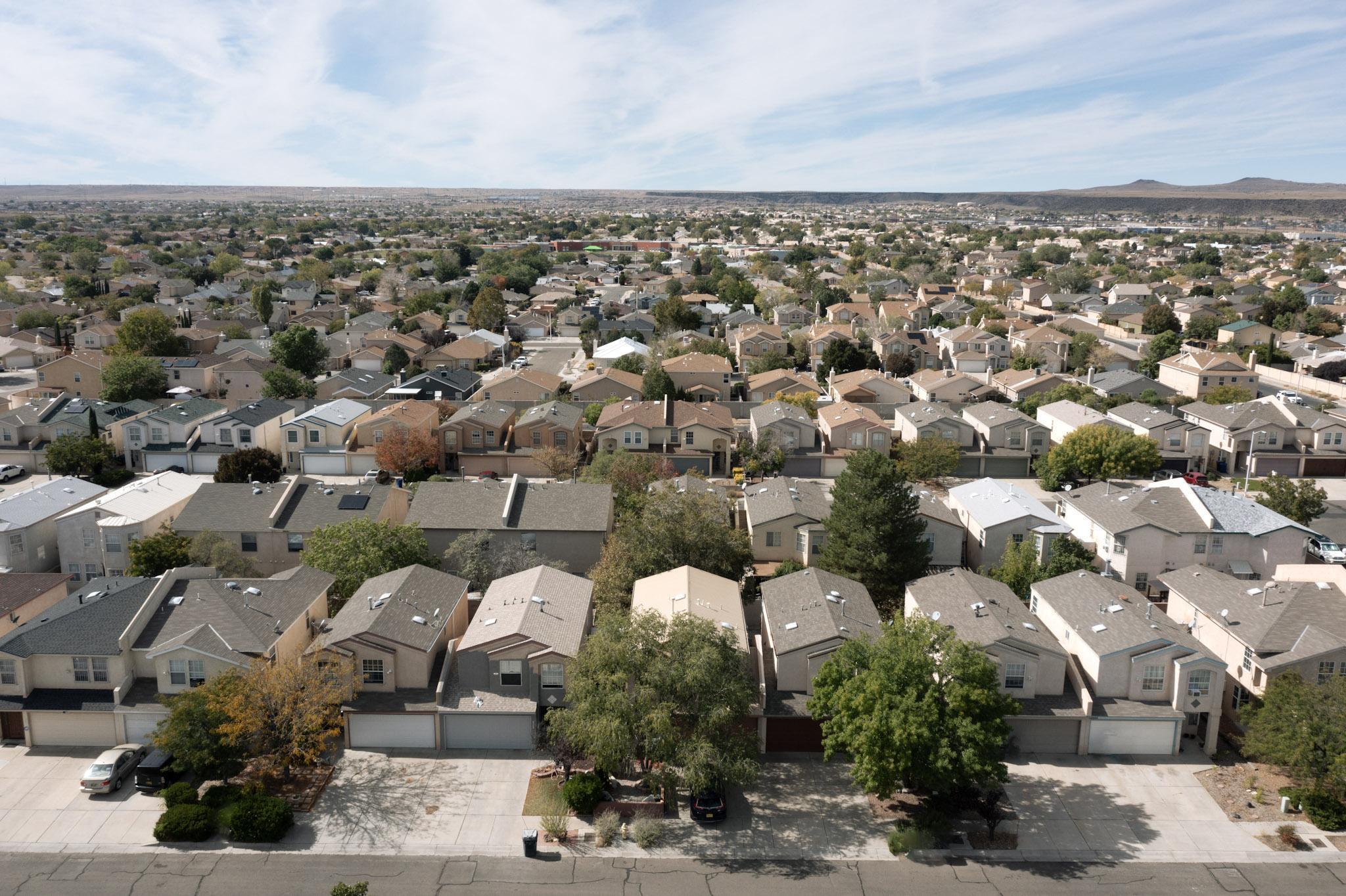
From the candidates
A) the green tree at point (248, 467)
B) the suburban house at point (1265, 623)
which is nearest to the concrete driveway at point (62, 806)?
the green tree at point (248, 467)

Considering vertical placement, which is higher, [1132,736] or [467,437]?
[467,437]

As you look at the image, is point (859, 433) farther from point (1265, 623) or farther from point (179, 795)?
point (179, 795)

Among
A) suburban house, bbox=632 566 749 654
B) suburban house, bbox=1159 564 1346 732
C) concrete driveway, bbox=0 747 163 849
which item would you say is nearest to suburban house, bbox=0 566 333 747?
concrete driveway, bbox=0 747 163 849

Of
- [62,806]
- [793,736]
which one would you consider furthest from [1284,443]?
[62,806]

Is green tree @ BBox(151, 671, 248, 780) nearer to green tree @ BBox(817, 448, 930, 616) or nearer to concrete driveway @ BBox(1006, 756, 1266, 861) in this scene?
concrete driveway @ BBox(1006, 756, 1266, 861)

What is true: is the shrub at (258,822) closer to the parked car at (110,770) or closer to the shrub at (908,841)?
the parked car at (110,770)

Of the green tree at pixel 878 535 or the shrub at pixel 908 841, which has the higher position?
the green tree at pixel 878 535
